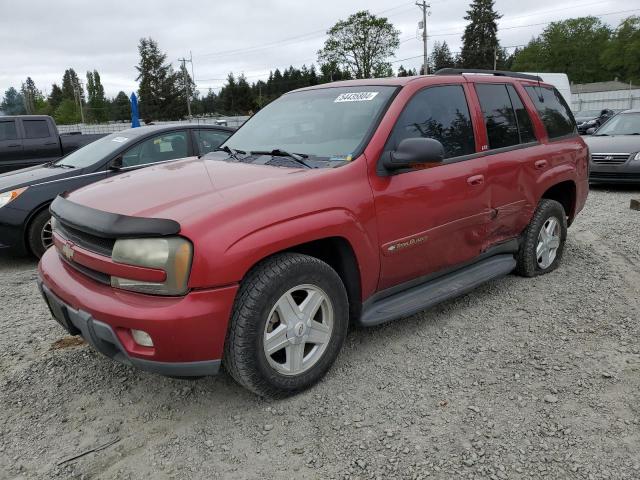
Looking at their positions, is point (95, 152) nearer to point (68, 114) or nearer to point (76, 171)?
point (76, 171)

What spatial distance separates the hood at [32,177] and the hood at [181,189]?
9.68 feet

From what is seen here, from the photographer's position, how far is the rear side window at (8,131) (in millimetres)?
11016

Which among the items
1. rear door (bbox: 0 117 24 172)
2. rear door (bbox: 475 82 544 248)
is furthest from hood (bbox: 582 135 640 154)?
rear door (bbox: 0 117 24 172)

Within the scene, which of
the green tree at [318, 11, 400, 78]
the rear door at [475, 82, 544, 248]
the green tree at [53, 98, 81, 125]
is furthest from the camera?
the green tree at [53, 98, 81, 125]

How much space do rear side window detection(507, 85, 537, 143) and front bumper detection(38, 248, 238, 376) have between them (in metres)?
3.06

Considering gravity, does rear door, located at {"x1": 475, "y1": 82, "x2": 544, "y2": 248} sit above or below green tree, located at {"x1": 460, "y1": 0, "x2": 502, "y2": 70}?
below

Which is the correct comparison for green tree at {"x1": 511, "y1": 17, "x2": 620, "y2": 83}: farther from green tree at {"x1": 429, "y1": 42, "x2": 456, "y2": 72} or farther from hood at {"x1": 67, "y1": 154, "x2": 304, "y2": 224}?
hood at {"x1": 67, "y1": 154, "x2": 304, "y2": 224}

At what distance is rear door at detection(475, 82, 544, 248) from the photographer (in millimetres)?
3984

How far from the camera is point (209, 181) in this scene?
297 centimetres

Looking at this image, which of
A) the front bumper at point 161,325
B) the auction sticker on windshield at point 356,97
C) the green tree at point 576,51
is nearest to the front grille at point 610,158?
the auction sticker on windshield at point 356,97

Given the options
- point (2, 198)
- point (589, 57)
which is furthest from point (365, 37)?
point (2, 198)

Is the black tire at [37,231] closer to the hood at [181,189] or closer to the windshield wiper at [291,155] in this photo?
the hood at [181,189]

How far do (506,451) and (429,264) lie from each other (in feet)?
4.55

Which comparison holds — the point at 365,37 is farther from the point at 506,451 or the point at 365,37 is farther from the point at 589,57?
the point at 506,451
